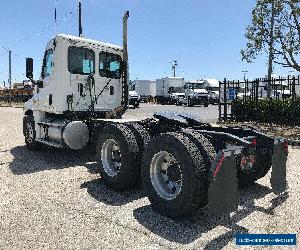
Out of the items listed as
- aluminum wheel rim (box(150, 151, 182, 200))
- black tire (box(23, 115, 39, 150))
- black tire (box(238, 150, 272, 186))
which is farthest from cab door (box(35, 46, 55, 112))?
black tire (box(238, 150, 272, 186))

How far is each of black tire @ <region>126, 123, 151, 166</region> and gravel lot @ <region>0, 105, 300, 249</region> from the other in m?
0.67

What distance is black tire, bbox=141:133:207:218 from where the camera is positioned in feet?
13.6

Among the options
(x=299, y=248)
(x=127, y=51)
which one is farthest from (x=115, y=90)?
(x=299, y=248)

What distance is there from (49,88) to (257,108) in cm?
1151

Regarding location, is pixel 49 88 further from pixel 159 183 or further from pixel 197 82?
pixel 197 82

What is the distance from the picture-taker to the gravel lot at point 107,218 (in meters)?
3.85

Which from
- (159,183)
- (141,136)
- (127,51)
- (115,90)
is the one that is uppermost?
(127,51)

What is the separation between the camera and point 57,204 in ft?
16.7

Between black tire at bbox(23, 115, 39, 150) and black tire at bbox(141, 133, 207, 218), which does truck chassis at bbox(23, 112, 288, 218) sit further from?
black tire at bbox(23, 115, 39, 150)

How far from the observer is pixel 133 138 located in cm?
561

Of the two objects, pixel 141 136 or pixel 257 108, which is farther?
pixel 257 108

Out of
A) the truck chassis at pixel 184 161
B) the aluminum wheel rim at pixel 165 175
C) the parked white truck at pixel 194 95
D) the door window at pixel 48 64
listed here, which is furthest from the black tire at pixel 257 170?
the parked white truck at pixel 194 95

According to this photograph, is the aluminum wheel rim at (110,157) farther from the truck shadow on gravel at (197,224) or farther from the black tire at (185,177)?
the black tire at (185,177)

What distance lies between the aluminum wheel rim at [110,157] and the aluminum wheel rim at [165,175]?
4.00ft
